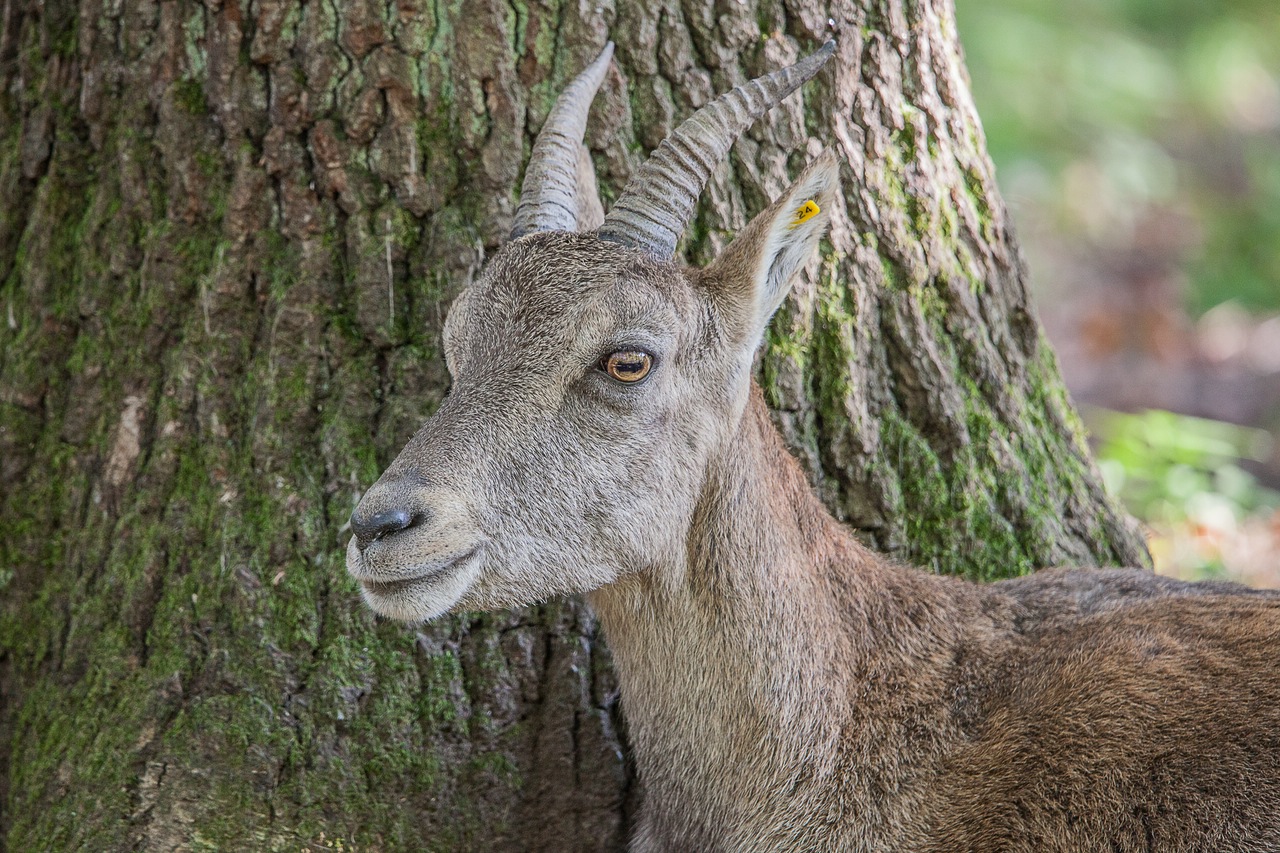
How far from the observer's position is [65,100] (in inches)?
223

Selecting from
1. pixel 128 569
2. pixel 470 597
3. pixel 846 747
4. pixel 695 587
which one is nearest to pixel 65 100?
pixel 128 569

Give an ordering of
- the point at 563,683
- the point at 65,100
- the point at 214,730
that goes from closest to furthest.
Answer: the point at 214,730
the point at 563,683
the point at 65,100

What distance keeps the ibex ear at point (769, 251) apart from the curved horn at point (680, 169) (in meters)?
0.23

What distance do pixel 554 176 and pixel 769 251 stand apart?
35.4 inches

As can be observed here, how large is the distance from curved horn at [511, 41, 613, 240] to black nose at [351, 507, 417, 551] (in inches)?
54.1

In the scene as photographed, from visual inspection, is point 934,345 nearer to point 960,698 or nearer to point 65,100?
point 960,698

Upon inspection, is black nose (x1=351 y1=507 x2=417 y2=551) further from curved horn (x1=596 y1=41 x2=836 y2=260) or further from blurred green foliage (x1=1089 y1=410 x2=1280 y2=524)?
blurred green foliage (x1=1089 y1=410 x2=1280 y2=524)

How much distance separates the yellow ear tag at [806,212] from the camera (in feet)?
14.7

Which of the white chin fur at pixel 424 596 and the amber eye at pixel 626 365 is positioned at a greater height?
the amber eye at pixel 626 365

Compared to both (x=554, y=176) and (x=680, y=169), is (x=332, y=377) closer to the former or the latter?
(x=554, y=176)

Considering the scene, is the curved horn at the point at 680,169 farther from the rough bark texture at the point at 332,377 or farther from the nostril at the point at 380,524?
the nostril at the point at 380,524

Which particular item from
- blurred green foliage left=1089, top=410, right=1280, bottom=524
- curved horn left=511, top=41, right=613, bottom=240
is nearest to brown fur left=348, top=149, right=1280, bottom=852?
curved horn left=511, top=41, right=613, bottom=240

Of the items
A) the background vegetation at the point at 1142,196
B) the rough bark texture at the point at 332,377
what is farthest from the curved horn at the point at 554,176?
the background vegetation at the point at 1142,196

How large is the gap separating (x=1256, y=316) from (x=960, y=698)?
13706 mm
